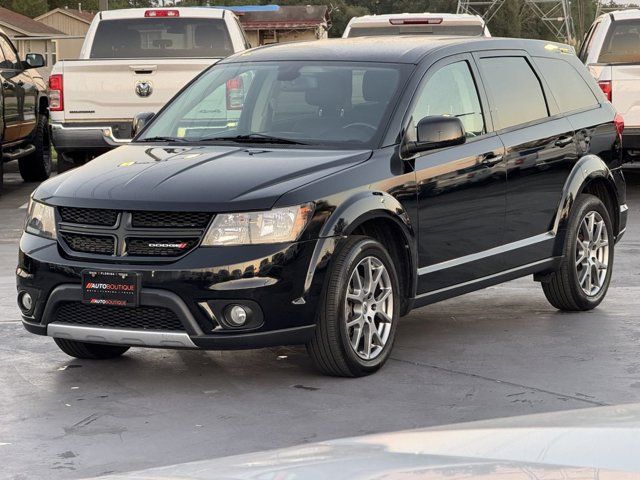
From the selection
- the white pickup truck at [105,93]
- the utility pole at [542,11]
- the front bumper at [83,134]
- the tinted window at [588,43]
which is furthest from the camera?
the utility pole at [542,11]

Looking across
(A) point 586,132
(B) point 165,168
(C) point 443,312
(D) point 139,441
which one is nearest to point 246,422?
(D) point 139,441

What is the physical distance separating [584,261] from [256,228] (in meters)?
2.96

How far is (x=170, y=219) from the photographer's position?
6656 mm

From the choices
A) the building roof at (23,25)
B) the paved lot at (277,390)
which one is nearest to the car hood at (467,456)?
the paved lot at (277,390)

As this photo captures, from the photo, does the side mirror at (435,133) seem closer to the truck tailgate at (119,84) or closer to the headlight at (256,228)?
the headlight at (256,228)

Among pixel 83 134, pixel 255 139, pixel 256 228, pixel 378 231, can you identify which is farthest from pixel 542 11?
pixel 256 228

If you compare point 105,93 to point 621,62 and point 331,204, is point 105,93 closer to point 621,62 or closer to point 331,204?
point 621,62

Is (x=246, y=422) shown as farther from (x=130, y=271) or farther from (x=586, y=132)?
(x=586, y=132)

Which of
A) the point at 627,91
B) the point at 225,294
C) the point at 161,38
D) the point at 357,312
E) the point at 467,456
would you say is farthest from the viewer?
Result: the point at 161,38

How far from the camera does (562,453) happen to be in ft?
7.31

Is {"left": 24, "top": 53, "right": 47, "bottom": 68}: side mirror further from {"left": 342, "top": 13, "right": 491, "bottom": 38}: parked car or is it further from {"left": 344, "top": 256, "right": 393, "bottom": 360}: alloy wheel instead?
{"left": 344, "top": 256, "right": 393, "bottom": 360}: alloy wheel

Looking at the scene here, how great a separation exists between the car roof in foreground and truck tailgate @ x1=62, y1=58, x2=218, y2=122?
→ 20.0ft

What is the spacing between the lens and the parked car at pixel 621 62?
15.7 metres

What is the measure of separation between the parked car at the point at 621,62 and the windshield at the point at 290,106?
8.31 meters
